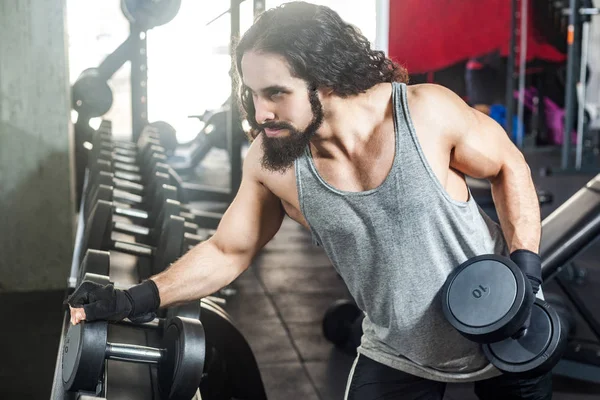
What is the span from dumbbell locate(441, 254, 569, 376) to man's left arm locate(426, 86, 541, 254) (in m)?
0.13

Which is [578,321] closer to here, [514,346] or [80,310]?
[514,346]

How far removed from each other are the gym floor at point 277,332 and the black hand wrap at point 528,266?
1.11 m

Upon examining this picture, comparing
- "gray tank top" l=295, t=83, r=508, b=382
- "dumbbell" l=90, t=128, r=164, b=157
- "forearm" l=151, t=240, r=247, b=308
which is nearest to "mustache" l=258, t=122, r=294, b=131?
"gray tank top" l=295, t=83, r=508, b=382

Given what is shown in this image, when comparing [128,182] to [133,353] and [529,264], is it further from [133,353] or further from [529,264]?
[529,264]

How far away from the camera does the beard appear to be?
1383 mm

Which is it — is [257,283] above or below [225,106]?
below

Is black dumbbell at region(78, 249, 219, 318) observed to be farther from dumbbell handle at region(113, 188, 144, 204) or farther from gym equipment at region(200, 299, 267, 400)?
dumbbell handle at region(113, 188, 144, 204)

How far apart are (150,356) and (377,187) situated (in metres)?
0.55

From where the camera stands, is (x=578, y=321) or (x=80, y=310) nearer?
(x=80, y=310)

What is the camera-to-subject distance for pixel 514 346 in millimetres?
1419

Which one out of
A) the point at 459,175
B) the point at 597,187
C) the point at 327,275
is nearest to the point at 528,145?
the point at 327,275

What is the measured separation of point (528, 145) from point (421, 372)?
7.70 meters

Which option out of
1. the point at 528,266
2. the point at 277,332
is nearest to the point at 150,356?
the point at 528,266

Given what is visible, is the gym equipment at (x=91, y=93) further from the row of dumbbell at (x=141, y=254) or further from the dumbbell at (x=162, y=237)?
the dumbbell at (x=162, y=237)
